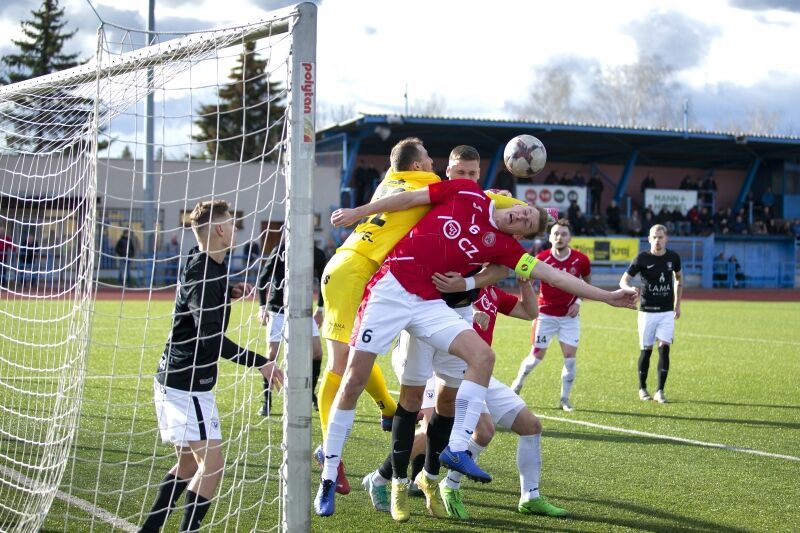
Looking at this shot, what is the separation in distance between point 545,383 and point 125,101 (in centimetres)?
778

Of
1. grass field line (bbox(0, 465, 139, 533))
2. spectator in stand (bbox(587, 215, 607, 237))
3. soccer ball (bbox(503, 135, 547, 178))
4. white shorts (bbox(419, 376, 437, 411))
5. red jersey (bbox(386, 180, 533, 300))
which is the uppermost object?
spectator in stand (bbox(587, 215, 607, 237))

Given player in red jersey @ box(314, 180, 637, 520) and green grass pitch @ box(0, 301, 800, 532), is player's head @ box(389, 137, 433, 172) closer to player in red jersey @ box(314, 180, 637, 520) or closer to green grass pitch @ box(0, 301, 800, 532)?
player in red jersey @ box(314, 180, 637, 520)

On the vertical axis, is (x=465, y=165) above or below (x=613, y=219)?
below

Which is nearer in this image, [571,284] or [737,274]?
[571,284]

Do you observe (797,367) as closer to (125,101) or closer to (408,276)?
(408,276)

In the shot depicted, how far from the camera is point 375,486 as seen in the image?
5.82 metres

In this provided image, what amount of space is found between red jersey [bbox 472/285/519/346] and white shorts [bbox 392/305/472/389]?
529 millimetres

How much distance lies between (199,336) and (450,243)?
5.65 ft

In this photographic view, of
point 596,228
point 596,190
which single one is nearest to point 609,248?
point 596,228

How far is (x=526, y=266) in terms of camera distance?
5453mm

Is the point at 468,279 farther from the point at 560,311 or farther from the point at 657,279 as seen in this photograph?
the point at 657,279

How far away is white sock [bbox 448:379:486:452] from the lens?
520cm

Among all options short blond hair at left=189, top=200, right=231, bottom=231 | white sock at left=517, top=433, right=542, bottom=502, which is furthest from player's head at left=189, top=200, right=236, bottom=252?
white sock at left=517, top=433, right=542, bottom=502

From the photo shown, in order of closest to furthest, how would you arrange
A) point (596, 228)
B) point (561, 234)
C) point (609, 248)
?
point (561, 234)
point (609, 248)
point (596, 228)
